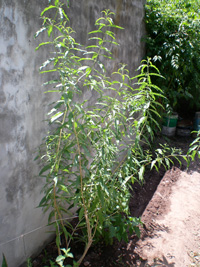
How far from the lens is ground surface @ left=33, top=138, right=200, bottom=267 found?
2.18m

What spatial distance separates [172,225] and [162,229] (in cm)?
15

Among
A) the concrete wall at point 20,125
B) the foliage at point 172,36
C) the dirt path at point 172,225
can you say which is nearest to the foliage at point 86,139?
the concrete wall at point 20,125

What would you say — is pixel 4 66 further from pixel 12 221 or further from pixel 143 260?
pixel 143 260

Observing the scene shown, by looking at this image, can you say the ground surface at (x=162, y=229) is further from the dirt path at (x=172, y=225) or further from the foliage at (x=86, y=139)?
the foliage at (x=86, y=139)

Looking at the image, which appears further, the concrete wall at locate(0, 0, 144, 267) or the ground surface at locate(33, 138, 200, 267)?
the ground surface at locate(33, 138, 200, 267)

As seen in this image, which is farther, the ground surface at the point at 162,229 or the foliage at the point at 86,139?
the ground surface at the point at 162,229

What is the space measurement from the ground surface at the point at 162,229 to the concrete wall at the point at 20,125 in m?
0.36

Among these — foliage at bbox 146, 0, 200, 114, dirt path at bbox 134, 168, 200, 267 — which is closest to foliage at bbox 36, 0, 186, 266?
dirt path at bbox 134, 168, 200, 267

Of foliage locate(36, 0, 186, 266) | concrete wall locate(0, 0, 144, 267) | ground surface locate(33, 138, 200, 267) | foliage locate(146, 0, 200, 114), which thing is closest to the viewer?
foliage locate(36, 0, 186, 266)

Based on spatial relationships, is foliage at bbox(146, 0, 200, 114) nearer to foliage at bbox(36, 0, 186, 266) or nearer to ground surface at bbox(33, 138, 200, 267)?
ground surface at bbox(33, 138, 200, 267)

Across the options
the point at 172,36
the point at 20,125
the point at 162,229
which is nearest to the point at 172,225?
the point at 162,229

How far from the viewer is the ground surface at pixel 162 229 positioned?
2182mm

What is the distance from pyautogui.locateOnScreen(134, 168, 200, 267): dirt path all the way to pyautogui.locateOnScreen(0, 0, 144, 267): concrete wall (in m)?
1.01

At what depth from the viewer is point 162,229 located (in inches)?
103
